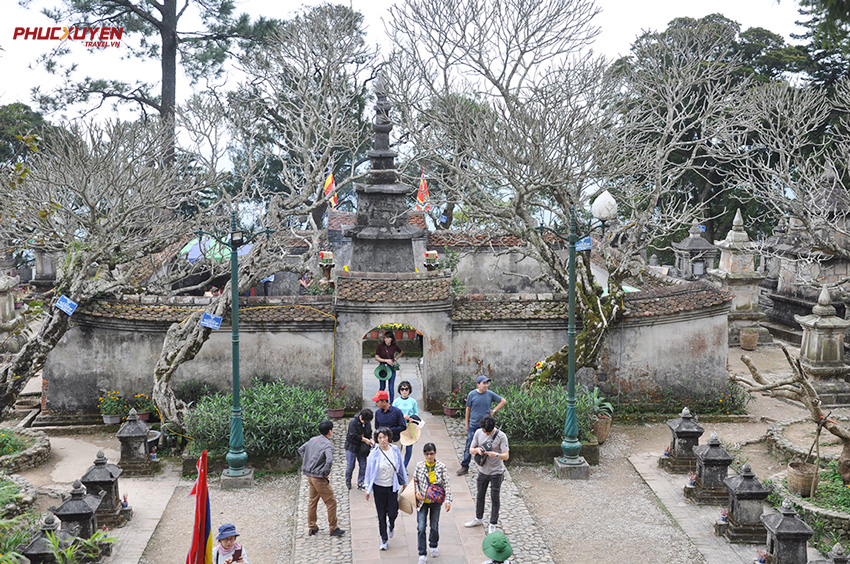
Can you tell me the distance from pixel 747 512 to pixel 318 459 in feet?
19.4

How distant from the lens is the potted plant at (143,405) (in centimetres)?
1691

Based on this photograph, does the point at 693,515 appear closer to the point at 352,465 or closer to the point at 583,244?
the point at 583,244

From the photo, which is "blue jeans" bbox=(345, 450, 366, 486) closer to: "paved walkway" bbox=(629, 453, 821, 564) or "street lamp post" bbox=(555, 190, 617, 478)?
"street lamp post" bbox=(555, 190, 617, 478)

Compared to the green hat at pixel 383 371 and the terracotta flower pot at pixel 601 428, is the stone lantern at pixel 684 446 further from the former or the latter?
the green hat at pixel 383 371

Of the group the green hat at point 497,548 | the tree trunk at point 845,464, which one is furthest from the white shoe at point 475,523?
the tree trunk at point 845,464

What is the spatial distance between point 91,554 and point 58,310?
21.2 ft

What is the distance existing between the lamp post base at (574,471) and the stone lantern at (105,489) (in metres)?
6.85

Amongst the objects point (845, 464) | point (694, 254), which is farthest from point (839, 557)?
point (694, 254)

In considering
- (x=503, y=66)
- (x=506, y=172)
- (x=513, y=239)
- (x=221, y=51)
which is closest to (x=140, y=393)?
(x=506, y=172)

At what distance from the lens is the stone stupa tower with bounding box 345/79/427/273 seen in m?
22.2

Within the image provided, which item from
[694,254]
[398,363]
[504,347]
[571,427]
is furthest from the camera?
[694,254]

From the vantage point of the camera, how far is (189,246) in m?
26.3

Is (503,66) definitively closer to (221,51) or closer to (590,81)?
(590,81)

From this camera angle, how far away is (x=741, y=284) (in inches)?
1009
